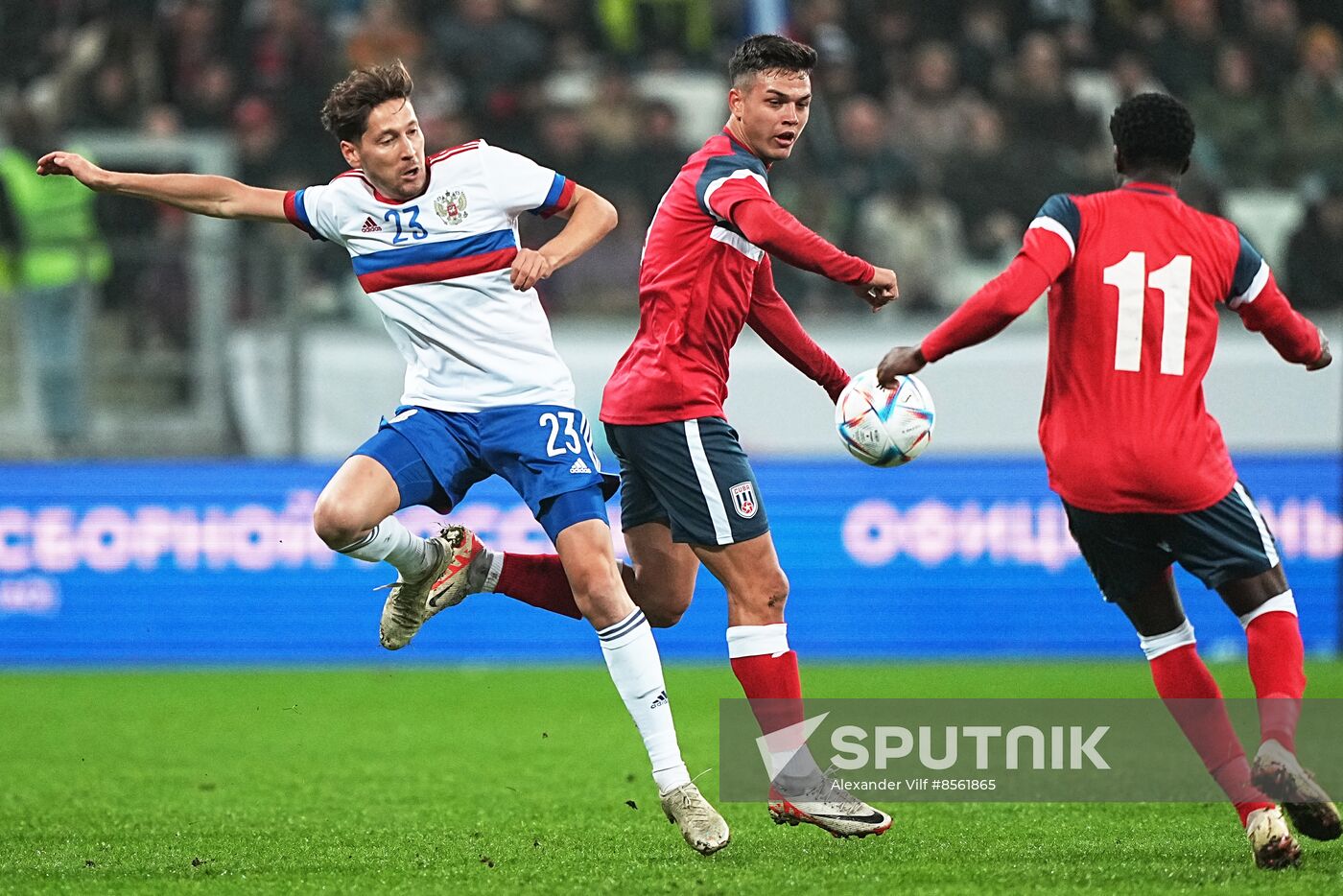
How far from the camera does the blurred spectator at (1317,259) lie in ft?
42.1

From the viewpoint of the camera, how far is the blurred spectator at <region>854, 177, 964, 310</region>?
Answer: 1298cm

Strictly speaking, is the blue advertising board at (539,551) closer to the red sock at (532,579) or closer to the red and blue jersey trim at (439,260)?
the red sock at (532,579)

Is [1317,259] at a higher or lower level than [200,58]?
lower

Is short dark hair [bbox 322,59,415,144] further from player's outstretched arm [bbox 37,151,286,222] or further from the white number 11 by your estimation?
the white number 11

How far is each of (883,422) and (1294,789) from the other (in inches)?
60.8

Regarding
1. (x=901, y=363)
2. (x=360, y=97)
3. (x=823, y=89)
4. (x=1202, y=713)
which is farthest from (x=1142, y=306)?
(x=823, y=89)

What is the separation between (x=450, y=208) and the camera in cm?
559

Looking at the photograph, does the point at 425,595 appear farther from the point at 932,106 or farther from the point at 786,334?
the point at 932,106

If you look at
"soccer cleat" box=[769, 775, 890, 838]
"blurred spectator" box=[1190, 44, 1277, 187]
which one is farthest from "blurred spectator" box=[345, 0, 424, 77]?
"soccer cleat" box=[769, 775, 890, 838]

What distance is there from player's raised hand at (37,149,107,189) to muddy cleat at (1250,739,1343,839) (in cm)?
371

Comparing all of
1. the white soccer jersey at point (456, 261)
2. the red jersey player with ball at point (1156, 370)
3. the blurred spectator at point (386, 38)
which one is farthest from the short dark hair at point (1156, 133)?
the blurred spectator at point (386, 38)

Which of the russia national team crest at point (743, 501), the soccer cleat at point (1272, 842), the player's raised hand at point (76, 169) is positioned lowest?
the soccer cleat at point (1272, 842)

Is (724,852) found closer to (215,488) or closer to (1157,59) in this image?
(215,488)

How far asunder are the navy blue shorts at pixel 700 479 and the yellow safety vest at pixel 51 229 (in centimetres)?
678
